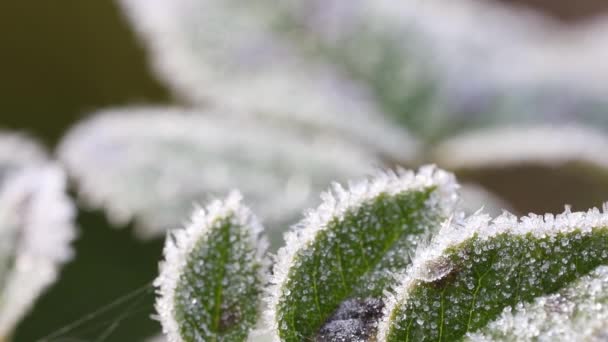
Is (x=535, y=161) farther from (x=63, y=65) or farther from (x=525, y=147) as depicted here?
(x=63, y=65)

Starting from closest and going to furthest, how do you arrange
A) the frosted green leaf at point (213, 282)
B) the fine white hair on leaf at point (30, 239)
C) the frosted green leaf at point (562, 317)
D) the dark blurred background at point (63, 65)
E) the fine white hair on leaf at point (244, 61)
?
1. the frosted green leaf at point (562, 317)
2. the frosted green leaf at point (213, 282)
3. the fine white hair on leaf at point (30, 239)
4. the fine white hair on leaf at point (244, 61)
5. the dark blurred background at point (63, 65)

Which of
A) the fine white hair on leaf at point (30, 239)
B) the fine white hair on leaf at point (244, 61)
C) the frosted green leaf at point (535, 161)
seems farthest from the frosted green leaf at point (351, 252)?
the fine white hair on leaf at point (244, 61)

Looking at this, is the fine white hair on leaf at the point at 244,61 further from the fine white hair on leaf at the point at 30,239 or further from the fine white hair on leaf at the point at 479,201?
the fine white hair on leaf at the point at 30,239

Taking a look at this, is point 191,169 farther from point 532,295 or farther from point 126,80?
point 126,80

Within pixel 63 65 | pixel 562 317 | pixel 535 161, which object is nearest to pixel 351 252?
pixel 562 317

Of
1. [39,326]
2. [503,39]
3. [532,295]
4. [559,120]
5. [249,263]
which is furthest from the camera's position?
[503,39]

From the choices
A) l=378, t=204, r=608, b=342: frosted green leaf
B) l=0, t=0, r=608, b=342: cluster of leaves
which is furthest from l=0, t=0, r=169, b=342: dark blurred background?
l=378, t=204, r=608, b=342: frosted green leaf

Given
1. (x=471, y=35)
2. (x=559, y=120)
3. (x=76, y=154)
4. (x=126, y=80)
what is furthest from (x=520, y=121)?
(x=126, y=80)
